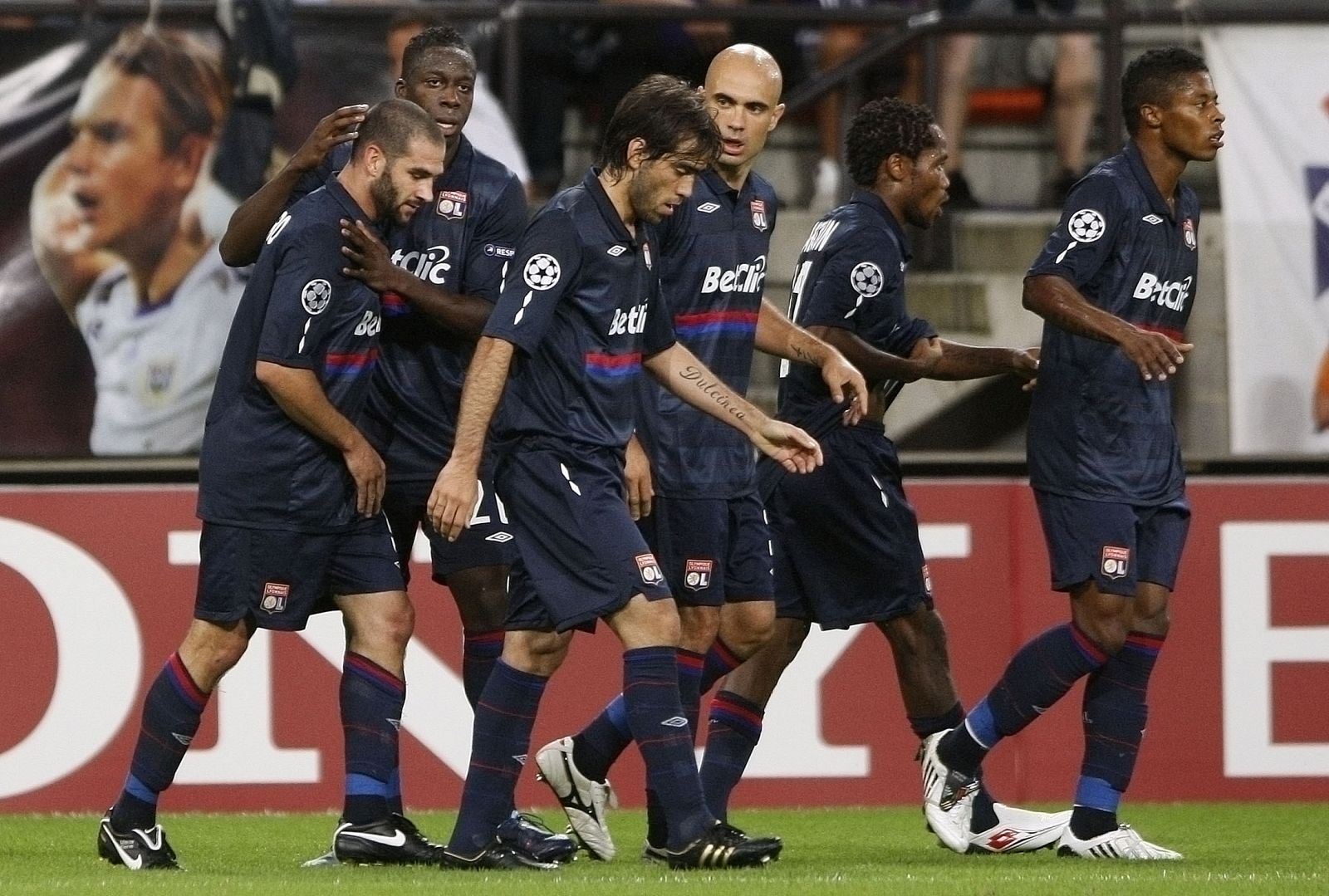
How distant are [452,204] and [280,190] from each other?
471 millimetres

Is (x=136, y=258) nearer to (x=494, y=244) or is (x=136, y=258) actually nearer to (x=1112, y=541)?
(x=494, y=244)

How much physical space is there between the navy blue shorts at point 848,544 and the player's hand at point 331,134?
5.20 feet

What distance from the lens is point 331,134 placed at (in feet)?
19.2

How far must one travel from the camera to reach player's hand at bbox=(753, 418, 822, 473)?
5492mm

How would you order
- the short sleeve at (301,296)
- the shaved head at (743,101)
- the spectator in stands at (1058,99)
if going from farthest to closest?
1. the spectator in stands at (1058,99)
2. the shaved head at (743,101)
3. the short sleeve at (301,296)

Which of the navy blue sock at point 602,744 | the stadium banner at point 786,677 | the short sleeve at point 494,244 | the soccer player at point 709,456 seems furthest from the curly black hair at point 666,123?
the stadium banner at point 786,677

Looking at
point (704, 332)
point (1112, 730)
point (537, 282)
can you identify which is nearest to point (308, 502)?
point (537, 282)

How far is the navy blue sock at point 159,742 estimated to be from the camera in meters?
5.83

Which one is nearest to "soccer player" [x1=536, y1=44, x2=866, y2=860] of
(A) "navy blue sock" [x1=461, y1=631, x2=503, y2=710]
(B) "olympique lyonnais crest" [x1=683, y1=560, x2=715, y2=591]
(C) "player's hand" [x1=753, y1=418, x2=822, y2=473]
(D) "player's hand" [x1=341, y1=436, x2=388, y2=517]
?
(B) "olympique lyonnais crest" [x1=683, y1=560, x2=715, y2=591]

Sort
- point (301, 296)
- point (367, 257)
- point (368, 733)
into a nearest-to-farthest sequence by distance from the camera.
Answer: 1. point (301, 296)
2. point (367, 257)
3. point (368, 733)

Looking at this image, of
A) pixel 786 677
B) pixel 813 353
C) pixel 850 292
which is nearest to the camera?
pixel 813 353

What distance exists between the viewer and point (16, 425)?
8758 millimetres

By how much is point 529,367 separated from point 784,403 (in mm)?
1296

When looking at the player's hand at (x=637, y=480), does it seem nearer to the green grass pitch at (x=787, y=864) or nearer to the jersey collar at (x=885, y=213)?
the green grass pitch at (x=787, y=864)
